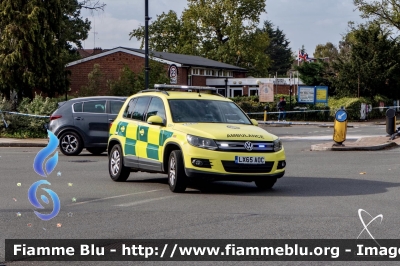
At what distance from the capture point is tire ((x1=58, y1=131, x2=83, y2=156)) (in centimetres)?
2158

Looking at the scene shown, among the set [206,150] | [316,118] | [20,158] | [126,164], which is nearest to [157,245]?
[206,150]

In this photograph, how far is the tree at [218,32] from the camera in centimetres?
8656

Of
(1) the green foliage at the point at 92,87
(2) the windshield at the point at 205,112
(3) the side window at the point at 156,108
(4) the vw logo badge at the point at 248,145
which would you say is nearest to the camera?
(4) the vw logo badge at the point at 248,145

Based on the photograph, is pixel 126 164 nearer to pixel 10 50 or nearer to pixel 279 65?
pixel 10 50

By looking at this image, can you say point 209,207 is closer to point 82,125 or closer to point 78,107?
point 82,125

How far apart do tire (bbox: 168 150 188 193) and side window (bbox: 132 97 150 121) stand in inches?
66.3

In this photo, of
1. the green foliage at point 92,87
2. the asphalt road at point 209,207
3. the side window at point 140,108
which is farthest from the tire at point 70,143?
the green foliage at point 92,87

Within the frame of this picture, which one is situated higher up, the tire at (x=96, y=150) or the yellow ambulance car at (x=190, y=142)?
the yellow ambulance car at (x=190, y=142)

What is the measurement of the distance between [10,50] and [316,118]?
25749 millimetres

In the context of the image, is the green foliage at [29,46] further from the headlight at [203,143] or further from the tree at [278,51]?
the tree at [278,51]

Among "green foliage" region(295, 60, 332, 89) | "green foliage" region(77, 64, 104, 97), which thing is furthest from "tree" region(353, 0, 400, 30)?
"green foliage" region(77, 64, 104, 97)

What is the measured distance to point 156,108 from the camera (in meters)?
13.6

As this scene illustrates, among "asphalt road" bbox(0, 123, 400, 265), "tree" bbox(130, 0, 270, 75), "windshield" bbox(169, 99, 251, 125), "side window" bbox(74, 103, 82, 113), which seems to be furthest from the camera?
"tree" bbox(130, 0, 270, 75)

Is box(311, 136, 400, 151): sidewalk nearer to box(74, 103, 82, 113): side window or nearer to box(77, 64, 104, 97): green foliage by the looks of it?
box(74, 103, 82, 113): side window
